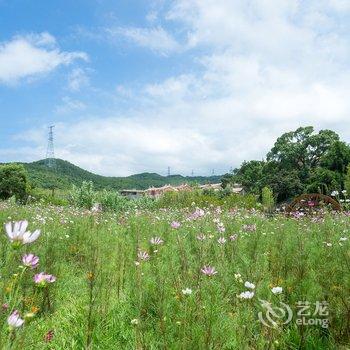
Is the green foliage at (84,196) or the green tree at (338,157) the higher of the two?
the green tree at (338,157)

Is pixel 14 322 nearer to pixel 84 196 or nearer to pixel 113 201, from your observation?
pixel 113 201

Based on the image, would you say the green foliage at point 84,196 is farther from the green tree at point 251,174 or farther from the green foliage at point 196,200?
the green tree at point 251,174

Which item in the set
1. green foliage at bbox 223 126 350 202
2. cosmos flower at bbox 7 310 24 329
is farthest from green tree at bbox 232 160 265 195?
cosmos flower at bbox 7 310 24 329

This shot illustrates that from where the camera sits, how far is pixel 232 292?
3.76 meters

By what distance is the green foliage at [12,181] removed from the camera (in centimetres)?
4778

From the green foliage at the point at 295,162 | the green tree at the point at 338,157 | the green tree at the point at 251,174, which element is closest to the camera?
the green tree at the point at 338,157

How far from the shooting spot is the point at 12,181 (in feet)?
157

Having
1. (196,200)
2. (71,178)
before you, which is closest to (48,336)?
(196,200)

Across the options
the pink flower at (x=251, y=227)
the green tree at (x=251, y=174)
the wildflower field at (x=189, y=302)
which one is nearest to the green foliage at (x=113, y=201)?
the pink flower at (x=251, y=227)

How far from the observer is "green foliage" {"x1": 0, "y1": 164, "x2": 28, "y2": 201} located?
47781 mm

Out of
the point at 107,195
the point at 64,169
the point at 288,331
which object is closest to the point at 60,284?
the point at 288,331

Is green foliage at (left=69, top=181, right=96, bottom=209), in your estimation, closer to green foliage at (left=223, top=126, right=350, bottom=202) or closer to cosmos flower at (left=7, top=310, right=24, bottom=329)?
cosmos flower at (left=7, top=310, right=24, bottom=329)

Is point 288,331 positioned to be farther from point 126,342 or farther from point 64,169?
point 64,169

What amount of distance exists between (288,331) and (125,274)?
2259mm
